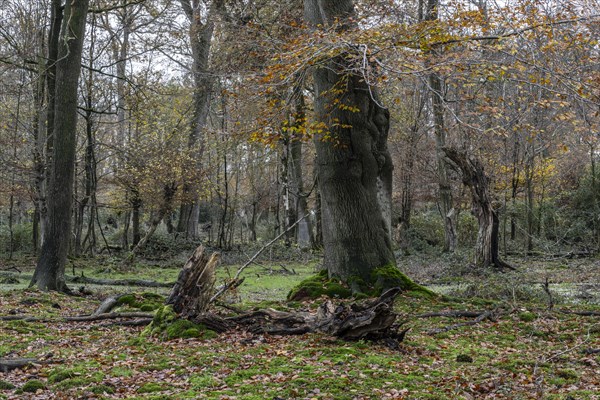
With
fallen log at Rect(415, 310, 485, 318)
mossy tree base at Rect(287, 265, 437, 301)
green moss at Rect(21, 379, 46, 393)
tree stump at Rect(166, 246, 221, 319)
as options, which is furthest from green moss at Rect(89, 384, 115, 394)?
mossy tree base at Rect(287, 265, 437, 301)

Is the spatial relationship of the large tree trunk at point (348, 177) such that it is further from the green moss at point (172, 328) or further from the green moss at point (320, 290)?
the green moss at point (172, 328)

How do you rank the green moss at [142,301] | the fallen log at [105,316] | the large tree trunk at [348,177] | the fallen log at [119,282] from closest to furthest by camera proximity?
the fallen log at [105,316], the green moss at [142,301], the large tree trunk at [348,177], the fallen log at [119,282]

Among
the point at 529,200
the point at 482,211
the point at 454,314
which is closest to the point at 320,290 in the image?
the point at 454,314

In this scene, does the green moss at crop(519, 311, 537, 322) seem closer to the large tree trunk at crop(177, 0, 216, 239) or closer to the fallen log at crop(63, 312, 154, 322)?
the fallen log at crop(63, 312, 154, 322)

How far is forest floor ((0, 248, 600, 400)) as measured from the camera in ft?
17.7

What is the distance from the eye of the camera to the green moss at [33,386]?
5359 millimetres

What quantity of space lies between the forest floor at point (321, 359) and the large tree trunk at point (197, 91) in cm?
1533

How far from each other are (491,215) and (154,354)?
12.7 m

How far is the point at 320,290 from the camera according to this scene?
10484mm

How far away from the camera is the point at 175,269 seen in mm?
21125

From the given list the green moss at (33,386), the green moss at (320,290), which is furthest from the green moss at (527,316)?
the green moss at (33,386)

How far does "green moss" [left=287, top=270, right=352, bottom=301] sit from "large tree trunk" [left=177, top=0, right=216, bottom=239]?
15.1m

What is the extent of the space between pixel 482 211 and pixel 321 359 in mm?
12109

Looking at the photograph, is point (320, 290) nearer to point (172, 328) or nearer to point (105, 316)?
point (172, 328)
